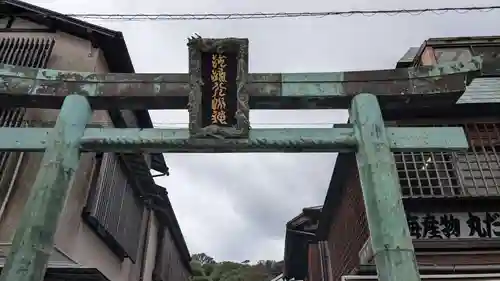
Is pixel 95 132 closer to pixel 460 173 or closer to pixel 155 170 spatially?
pixel 460 173

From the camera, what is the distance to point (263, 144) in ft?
20.0

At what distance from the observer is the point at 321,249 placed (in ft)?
52.5

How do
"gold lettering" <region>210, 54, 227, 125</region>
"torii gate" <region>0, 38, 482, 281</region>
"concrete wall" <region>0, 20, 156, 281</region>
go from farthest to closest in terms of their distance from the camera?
"concrete wall" <region>0, 20, 156, 281</region> < "gold lettering" <region>210, 54, 227, 125</region> < "torii gate" <region>0, 38, 482, 281</region>

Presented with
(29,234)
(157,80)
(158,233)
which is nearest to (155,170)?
(158,233)

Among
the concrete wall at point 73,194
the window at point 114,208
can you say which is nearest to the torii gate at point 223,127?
the concrete wall at point 73,194

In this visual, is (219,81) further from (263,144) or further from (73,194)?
(73,194)

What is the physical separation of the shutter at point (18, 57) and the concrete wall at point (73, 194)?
21 centimetres

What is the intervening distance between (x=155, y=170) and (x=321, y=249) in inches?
288

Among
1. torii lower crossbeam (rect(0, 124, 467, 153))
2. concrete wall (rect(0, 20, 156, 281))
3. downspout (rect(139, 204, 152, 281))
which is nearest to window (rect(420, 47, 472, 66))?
torii lower crossbeam (rect(0, 124, 467, 153))

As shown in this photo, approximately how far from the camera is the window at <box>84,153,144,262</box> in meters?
9.29

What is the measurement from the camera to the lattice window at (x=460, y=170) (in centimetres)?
904

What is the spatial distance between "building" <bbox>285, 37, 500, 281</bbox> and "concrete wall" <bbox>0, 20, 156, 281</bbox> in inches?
226

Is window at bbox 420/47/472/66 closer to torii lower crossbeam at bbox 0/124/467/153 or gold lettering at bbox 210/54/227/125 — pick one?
torii lower crossbeam at bbox 0/124/467/153

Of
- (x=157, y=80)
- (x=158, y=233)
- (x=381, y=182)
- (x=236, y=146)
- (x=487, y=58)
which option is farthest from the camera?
(x=158, y=233)
